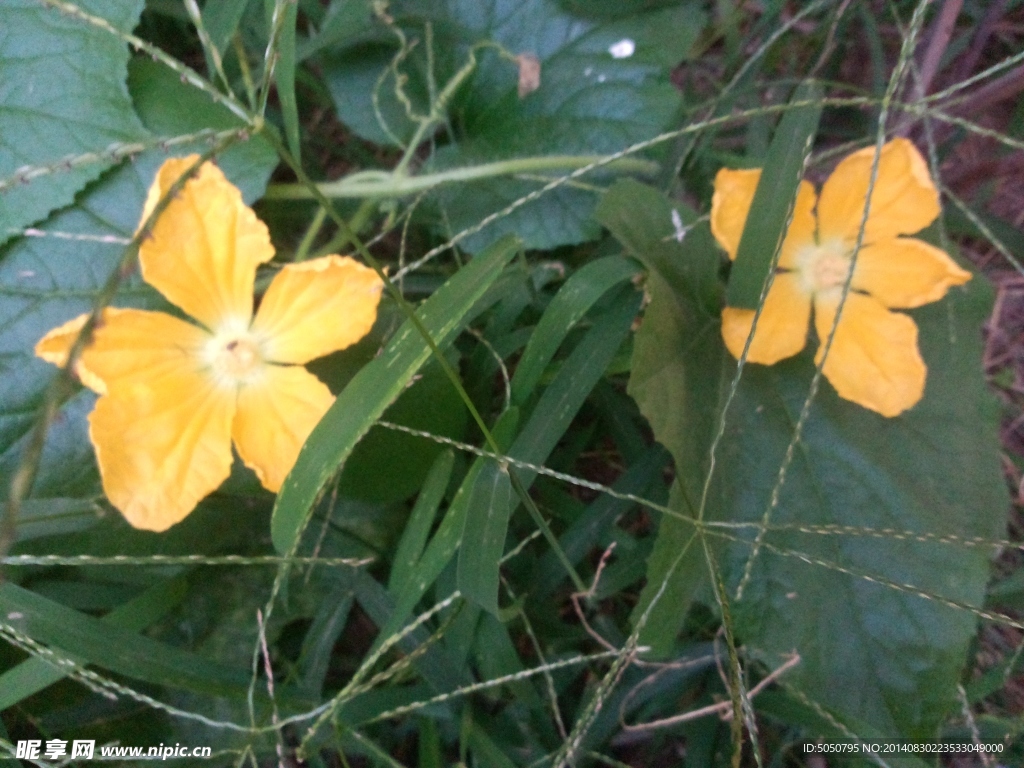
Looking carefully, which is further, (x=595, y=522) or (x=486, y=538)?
(x=595, y=522)

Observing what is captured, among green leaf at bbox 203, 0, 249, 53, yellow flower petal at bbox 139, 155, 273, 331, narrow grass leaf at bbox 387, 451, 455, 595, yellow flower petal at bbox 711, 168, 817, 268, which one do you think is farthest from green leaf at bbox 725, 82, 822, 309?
green leaf at bbox 203, 0, 249, 53

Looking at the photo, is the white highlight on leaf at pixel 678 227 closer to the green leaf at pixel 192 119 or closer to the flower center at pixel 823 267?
the flower center at pixel 823 267

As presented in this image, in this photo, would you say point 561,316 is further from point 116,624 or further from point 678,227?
point 116,624

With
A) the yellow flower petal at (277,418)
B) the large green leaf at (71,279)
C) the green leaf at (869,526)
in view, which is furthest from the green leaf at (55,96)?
the green leaf at (869,526)

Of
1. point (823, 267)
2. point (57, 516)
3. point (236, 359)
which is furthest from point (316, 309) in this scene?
point (823, 267)

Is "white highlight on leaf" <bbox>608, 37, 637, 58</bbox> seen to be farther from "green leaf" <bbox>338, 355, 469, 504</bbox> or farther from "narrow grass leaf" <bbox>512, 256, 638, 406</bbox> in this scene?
"green leaf" <bbox>338, 355, 469, 504</bbox>

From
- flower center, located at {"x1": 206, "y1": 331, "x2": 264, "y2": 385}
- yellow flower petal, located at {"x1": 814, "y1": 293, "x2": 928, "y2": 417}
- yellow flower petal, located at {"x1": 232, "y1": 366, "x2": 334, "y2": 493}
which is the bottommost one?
yellow flower petal, located at {"x1": 814, "y1": 293, "x2": 928, "y2": 417}
